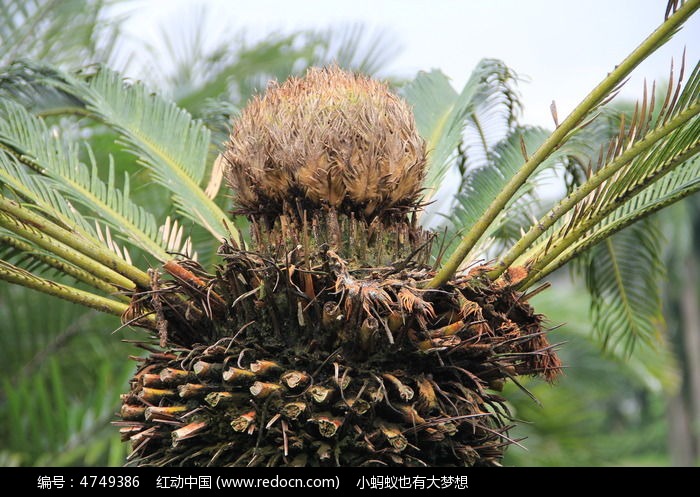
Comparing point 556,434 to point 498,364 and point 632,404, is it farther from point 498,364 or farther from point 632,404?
point 632,404

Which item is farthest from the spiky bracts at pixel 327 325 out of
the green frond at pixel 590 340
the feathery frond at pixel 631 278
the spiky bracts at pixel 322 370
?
the green frond at pixel 590 340

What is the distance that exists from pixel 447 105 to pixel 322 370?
258 cm

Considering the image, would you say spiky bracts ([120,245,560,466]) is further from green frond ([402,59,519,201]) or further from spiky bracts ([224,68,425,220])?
green frond ([402,59,519,201])

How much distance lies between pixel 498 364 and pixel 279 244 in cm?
104

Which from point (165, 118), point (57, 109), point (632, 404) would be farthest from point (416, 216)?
point (632, 404)

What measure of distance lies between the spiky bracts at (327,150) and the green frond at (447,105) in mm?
755

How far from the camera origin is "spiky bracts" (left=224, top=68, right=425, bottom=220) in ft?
11.5

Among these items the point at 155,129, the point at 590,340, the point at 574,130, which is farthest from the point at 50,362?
the point at 574,130

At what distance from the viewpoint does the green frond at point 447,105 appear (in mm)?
4656

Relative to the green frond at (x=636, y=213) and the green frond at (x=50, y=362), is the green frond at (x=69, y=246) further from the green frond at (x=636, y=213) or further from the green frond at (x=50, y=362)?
the green frond at (x=50, y=362)

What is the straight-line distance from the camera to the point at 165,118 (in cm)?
483

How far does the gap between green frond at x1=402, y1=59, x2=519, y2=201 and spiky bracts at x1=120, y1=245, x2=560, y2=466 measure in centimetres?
125

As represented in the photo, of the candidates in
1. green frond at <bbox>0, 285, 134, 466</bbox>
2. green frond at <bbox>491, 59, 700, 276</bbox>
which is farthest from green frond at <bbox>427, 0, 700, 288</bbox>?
green frond at <bbox>0, 285, 134, 466</bbox>
